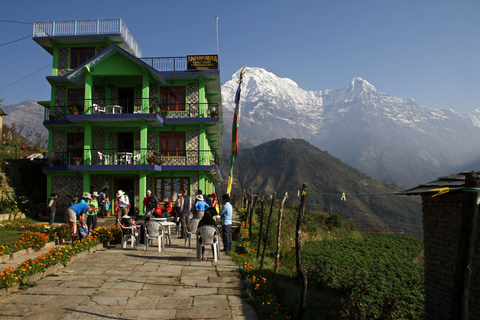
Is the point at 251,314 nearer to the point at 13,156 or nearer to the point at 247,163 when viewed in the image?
the point at 13,156

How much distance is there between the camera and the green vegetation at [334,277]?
7.14 m

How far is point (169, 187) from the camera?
24109 millimetres

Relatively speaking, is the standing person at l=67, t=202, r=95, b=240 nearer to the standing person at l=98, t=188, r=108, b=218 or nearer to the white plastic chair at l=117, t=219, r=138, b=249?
the white plastic chair at l=117, t=219, r=138, b=249

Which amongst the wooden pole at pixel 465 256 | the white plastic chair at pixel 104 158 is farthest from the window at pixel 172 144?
the wooden pole at pixel 465 256

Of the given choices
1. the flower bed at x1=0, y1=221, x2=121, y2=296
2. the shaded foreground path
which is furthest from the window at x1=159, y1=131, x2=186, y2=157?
the shaded foreground path

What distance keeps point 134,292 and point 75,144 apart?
1978 cm

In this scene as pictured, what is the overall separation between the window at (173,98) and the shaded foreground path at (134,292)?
620 inches

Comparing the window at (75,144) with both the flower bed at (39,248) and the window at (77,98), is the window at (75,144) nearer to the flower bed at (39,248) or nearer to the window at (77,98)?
the window at (77,98)

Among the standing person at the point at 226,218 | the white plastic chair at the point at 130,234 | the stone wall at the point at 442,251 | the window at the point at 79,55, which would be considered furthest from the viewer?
the window at the point at 79,55

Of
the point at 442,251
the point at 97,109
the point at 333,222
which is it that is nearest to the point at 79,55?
the point at 97,109

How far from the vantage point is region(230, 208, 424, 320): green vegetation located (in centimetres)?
714

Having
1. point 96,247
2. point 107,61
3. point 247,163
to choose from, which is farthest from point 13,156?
point 247,163

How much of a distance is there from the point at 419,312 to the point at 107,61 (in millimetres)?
21431

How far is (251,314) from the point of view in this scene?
6.05 meters
